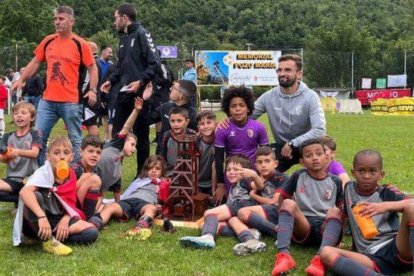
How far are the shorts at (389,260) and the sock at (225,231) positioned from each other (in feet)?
4.75

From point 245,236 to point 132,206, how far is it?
1.37 metres

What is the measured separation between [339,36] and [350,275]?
156 feet

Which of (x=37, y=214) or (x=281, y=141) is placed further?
(x=281, y=141)

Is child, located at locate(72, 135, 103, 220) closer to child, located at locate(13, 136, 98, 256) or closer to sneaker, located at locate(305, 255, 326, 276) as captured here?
child, located at locate(13, 136, 98, 256)

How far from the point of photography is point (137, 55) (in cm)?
692

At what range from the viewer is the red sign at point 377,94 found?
36.6 m

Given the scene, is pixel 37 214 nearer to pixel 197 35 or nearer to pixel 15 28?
pixel 15 28

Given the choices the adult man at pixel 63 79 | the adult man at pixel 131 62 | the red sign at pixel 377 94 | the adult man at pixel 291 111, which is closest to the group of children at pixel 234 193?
the adult man at pixel 291 111

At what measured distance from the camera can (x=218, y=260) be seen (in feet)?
14.1

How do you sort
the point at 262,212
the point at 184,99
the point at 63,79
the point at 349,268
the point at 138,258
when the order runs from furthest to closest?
the point at 184,99 < the point at 63,79 < the point at 262,212 < the point at 138,258 < the point at 349,268

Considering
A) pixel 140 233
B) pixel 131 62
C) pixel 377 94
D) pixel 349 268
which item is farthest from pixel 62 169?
pixel 377 94

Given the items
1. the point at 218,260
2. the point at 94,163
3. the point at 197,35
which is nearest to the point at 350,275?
the point at 218,260

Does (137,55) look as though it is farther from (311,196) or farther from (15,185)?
(311,196)

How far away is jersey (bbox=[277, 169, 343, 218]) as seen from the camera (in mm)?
4480
